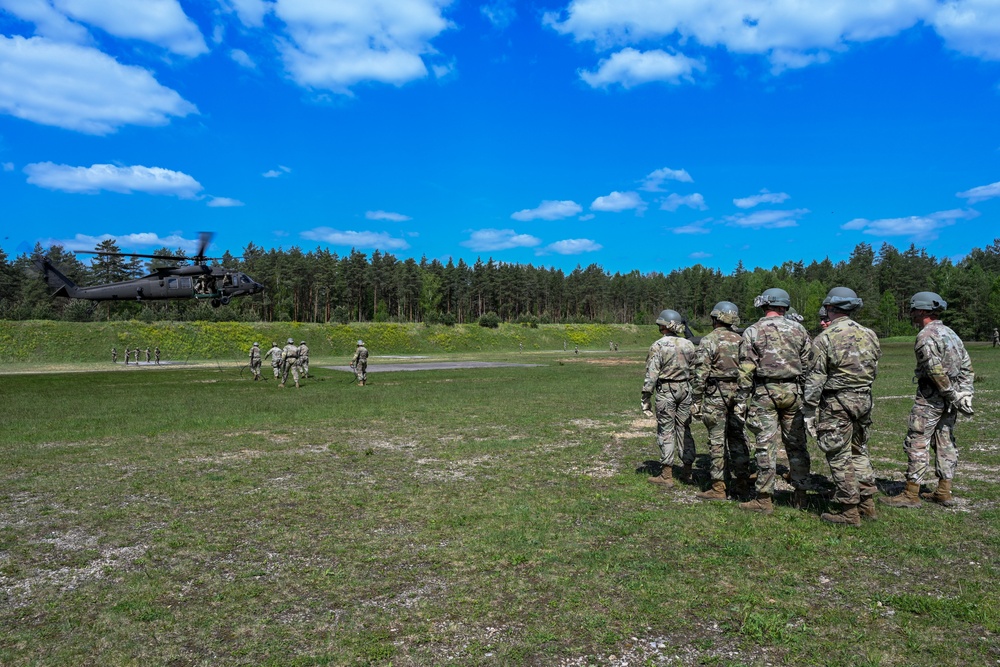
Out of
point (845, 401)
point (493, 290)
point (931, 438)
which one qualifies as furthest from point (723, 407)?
point (493, 290)

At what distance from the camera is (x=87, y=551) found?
6328 millimetres

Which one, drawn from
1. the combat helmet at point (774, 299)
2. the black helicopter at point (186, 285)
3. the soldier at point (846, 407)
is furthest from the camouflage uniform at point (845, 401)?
the black helicopter at point (186, 285)

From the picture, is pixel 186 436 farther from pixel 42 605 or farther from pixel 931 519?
pixel 931 519

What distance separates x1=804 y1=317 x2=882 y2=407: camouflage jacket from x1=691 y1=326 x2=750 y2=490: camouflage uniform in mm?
967

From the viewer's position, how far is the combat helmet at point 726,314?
27.8ft

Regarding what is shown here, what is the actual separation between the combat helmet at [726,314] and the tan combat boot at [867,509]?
2.84m

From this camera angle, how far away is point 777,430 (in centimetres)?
738

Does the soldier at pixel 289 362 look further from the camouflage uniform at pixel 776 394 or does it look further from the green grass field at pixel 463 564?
the camouflage uniform at pixel 776 394

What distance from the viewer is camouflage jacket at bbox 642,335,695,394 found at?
28.8ft

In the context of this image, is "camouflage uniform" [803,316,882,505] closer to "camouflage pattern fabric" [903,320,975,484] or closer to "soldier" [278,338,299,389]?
"camouflage pattern fabric" [903,320,975,484]

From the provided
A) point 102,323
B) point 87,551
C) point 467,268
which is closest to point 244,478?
point 87,551

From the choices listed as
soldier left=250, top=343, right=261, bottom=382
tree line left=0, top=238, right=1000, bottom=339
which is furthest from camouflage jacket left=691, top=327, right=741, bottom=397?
tree line left=0, top=238, right=1000, bottom=339

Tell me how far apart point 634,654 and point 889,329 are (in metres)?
126

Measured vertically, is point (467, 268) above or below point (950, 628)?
above
